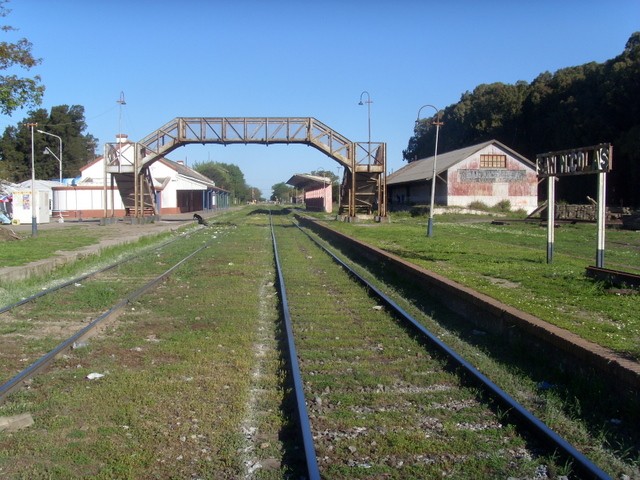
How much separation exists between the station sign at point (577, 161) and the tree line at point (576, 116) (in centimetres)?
2629

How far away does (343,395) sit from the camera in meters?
6.54

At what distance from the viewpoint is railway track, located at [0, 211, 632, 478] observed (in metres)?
4.88

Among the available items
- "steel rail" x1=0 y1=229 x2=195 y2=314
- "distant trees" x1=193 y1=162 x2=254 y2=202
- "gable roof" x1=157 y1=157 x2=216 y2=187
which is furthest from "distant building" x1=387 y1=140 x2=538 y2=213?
"distant trees" x1=193 y1=162 x2=254 y2=202

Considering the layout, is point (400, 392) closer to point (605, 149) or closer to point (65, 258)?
point (605, 149)

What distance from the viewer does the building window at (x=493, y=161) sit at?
54938 millimetres

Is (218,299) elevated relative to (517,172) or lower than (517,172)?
lower

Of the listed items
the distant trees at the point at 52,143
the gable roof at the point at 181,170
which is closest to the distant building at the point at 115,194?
the gable roof at the point at 181,170

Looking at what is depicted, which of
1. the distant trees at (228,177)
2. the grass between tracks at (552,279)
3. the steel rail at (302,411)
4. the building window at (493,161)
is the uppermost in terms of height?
the distant trees at (228,177)

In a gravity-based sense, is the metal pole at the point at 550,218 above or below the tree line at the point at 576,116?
below

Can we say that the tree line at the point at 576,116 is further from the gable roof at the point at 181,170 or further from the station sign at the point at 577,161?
the gable roof at the point at 181,170

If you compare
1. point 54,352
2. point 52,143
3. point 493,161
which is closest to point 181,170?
point 52,143

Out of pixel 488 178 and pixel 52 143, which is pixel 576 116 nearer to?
pixel 488 178

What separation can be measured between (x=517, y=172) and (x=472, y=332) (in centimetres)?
4850

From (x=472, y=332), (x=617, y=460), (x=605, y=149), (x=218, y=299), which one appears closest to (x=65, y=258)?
(x=218, y=299)
